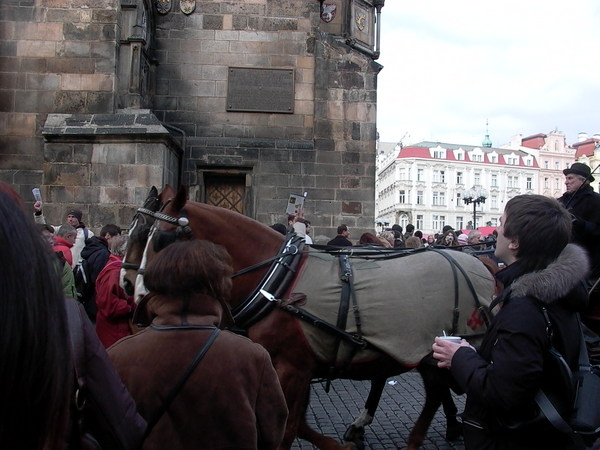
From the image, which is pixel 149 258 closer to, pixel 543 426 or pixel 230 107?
pixel 543 426

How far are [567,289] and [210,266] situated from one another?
132 centimetres

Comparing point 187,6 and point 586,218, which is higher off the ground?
point 187,6

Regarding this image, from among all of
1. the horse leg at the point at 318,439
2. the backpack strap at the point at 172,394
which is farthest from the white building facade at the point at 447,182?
the backpack strap at the point at 172,394

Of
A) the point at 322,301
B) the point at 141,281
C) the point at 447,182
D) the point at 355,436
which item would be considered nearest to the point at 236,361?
the point at 141,281

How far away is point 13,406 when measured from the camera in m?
1.06

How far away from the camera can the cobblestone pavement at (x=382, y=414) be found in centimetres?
523

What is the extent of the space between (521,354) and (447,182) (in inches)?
3479

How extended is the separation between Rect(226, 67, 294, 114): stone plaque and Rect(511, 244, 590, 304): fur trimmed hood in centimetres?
1006

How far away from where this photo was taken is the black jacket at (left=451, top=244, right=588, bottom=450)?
209cm

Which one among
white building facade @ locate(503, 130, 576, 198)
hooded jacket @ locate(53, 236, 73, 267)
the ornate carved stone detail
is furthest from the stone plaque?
white building facade @ locate(503, 130, 576, 198)

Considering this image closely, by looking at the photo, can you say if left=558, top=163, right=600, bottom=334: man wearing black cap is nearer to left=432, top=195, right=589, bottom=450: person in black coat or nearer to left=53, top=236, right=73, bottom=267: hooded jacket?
left=432, top=195, right=589, bottom=450: person in black coat

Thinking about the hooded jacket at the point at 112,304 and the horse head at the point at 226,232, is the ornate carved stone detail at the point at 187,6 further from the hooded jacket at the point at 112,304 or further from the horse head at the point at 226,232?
the horse head at the point at 226,232

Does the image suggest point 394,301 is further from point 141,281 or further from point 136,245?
point 136,245

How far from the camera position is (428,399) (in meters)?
4.80
